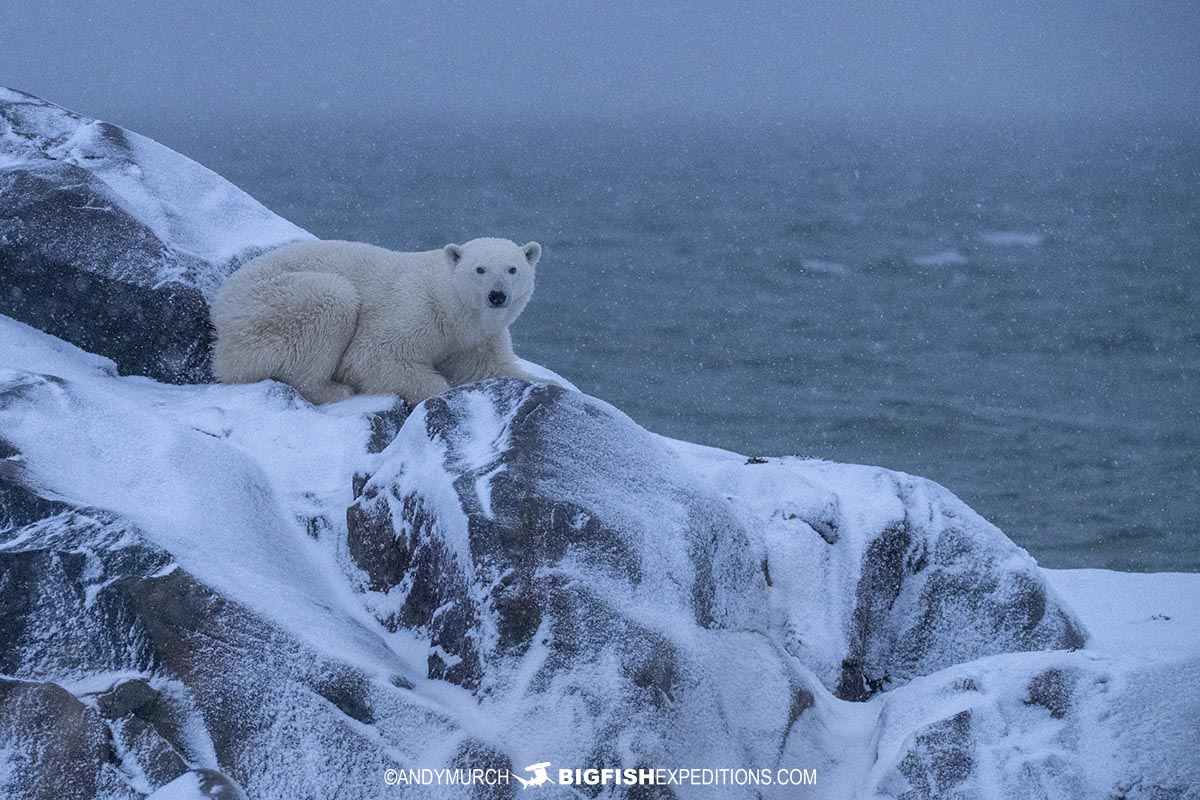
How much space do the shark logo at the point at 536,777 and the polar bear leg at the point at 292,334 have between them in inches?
110

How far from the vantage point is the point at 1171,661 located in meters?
3.33

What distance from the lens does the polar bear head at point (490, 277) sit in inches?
215

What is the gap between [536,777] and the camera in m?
3.02

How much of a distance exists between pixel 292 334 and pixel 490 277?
38.7 inches

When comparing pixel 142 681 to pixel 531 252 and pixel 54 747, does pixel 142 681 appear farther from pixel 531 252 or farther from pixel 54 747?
pixel 531 252

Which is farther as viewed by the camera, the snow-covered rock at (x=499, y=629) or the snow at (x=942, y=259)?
the snow at (x=942, y=259)

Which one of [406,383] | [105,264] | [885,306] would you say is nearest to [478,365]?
[406,383]

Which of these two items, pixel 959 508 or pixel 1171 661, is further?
pixel 959 508

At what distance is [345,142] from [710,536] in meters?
78.4

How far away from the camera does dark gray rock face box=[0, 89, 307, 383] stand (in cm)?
520

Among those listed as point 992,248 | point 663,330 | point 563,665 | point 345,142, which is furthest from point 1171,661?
point 345,142

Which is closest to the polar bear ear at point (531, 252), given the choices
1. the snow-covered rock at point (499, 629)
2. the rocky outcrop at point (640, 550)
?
the rocky outcrop at point (640, 550)

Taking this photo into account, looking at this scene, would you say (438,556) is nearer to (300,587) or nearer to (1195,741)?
(300,587)

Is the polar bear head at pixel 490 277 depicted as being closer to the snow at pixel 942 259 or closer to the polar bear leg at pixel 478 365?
the polar bear leg at pixel 478 365
